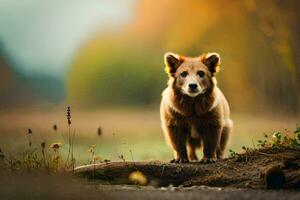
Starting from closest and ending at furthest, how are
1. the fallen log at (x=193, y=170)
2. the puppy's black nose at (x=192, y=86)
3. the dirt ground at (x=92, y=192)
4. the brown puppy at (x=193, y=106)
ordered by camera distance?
the dirt ground at (x=92, y=192), the fallen log at (x=193, y=170), the puppy's black nose at (x=192, y=86), the brown puppy at (x=193, y=106)

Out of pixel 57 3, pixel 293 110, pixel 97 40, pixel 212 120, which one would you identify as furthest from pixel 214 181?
pixel 57 3

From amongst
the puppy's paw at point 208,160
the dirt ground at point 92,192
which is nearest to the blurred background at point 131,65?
the puppy's paw at point 208,160

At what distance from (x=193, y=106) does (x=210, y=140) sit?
312mm

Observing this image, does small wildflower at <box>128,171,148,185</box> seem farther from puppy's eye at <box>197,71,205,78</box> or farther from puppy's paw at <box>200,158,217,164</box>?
puppy's eye at <box>197,71,205,78</box>

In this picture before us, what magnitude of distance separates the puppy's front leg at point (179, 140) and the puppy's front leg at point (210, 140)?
0.47 feet

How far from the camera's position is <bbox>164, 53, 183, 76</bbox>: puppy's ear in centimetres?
567

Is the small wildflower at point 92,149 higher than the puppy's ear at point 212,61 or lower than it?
lower

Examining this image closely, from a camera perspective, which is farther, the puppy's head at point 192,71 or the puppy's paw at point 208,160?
the puppy's paw at point 208,160

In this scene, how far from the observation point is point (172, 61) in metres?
5.68

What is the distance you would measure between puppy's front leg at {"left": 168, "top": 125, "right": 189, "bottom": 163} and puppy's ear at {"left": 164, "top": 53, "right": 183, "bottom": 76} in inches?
17.2

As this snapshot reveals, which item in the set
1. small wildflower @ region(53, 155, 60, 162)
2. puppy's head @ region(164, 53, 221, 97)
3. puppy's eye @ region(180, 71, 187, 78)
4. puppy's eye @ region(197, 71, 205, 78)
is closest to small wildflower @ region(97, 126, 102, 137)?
small wildflower @ region(53, 155, 60, 162)

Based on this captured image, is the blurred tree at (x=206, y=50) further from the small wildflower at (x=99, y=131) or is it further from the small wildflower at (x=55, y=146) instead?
the small wildflower at (x=55, y=146)

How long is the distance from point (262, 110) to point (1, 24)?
2193mm

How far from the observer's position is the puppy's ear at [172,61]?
5.67 m
